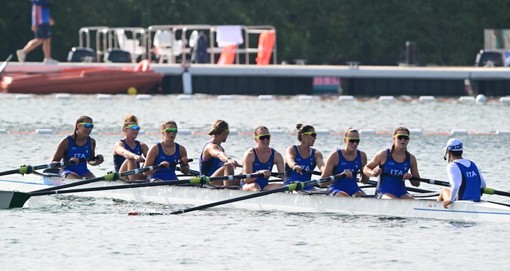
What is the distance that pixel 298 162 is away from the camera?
76.1 ft

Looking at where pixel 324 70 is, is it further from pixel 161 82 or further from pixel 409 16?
pixel 409 16

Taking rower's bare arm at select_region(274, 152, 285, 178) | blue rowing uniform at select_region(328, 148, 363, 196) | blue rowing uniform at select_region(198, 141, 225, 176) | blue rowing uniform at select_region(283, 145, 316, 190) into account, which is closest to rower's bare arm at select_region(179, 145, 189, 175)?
blue rowing uniform at select_region(198, 141, 225, 176)

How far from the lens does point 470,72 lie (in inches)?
1797

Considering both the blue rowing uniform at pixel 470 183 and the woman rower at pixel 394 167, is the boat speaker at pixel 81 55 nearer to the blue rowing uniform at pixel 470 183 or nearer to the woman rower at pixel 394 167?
the woman rower at pixel 394 167

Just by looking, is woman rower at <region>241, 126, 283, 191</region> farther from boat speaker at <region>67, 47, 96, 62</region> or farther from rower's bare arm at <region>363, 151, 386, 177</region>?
boat speaker at <region>67, 47, 96, 62</region>

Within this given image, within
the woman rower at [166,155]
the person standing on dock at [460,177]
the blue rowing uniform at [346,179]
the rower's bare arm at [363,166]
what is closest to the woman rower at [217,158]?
the woman rower at [166,155]

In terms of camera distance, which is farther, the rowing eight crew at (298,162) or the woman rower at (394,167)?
the woman rower at (394,167)

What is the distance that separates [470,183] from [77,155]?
22.4 feet

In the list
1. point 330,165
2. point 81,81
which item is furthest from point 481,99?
point 330,165

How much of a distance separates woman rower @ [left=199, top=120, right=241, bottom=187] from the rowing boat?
1.18ft

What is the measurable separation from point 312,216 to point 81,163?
4.49m

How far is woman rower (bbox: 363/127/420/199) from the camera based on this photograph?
22219mm

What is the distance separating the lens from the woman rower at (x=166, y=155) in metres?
24.2

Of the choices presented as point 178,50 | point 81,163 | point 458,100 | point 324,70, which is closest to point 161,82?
point 178,50
